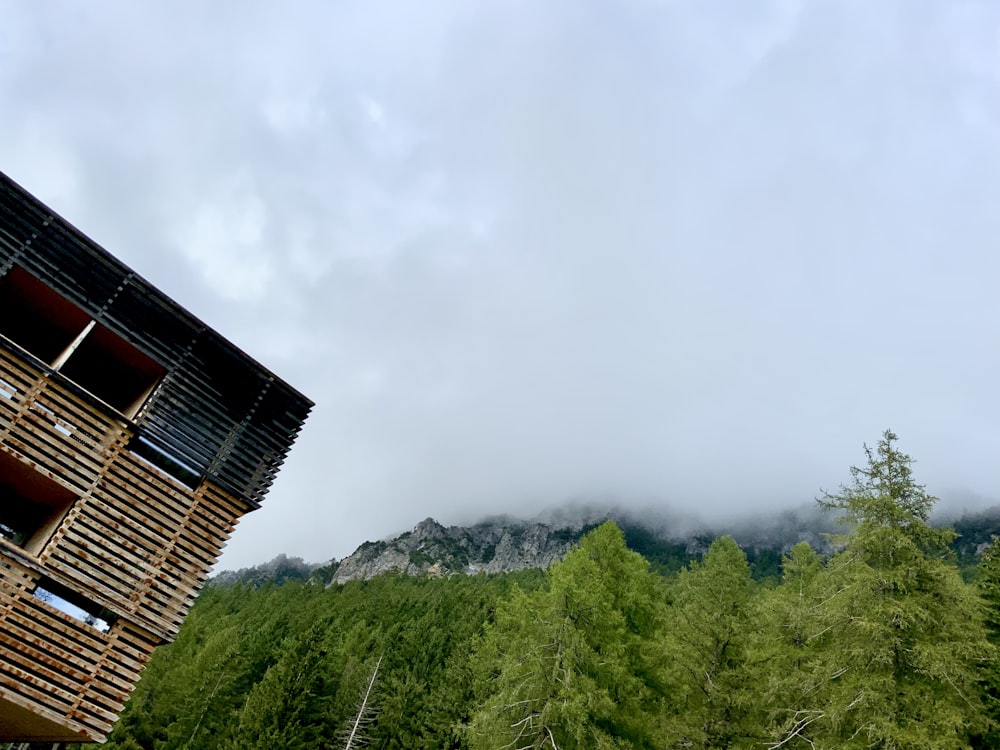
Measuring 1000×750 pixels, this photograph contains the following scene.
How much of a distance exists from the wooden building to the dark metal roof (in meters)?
0.03

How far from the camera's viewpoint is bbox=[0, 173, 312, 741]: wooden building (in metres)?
11.4

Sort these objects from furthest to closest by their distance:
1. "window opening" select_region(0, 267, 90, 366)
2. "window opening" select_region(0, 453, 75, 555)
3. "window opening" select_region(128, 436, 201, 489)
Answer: "window opening" select_region(128, 436, 201, 489)
"window opening" select_region(0, 267, 90, 366)
"window opening" select_region(0, 453, 75, 555)

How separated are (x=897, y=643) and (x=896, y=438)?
190 inches

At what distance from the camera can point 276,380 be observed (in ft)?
50.5

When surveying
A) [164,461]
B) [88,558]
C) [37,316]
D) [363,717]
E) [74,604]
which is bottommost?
[363,717]

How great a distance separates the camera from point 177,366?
1426 cm

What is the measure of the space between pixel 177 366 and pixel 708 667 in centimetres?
1758

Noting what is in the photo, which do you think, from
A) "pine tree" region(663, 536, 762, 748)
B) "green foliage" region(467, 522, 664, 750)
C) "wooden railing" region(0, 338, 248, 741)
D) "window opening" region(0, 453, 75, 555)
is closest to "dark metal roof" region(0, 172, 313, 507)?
"wooden railing" region(0, 338, 248, 741)

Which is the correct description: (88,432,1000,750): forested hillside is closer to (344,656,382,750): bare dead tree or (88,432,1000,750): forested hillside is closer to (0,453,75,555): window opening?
(344,656,382,750): bare dead tree

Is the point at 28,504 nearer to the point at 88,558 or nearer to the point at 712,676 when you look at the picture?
the point at 88,558

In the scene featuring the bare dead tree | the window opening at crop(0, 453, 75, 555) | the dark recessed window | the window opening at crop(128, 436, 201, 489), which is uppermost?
the dark recessed window

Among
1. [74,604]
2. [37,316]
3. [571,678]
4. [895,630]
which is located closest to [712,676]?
[571,678]

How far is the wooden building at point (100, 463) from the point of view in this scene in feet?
37.5

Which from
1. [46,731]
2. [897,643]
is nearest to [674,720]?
[897,643]
